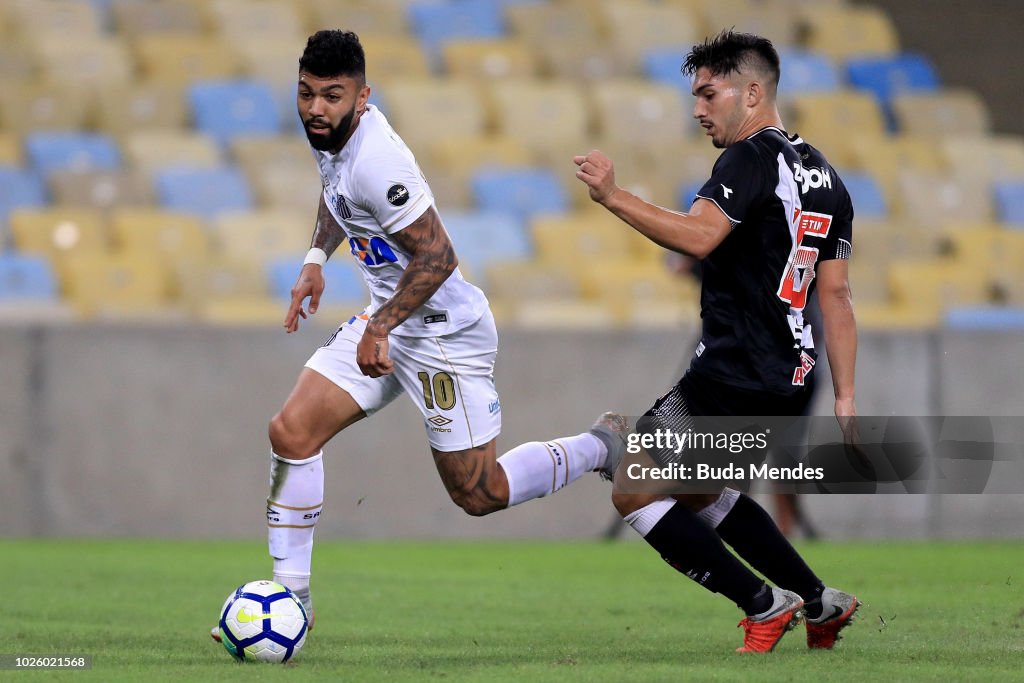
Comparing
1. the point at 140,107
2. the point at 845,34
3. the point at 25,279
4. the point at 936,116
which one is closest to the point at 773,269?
Result: the point at 25,279

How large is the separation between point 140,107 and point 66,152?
38.8 inches

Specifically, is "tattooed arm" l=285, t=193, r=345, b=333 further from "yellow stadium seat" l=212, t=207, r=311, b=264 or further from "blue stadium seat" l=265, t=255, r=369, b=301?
"yellow stadium seat" l=212, t=207, r=311, b=264

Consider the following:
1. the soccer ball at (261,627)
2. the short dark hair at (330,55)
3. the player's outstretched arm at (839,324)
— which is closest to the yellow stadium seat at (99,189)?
the short dark hair at (330,55)

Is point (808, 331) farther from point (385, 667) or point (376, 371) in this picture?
point (385, 667)

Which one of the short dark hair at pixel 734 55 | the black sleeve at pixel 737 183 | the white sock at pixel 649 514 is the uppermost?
the short dark hair at pixel 734 55

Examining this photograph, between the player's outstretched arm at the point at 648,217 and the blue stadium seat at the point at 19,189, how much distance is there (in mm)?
7862

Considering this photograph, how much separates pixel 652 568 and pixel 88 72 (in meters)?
7.09

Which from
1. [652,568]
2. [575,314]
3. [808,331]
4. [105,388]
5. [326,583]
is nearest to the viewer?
[808,331]

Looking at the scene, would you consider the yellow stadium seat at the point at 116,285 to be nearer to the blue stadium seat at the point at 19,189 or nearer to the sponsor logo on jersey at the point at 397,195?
the blue stadium seat at the point at 19,189

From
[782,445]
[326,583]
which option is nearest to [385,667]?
[782,445]

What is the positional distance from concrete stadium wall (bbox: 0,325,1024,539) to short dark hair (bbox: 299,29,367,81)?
5500 mm

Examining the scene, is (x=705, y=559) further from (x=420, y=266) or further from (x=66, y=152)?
(x=66, y=152)

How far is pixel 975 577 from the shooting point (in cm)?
870

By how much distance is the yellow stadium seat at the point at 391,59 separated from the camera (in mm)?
14446
